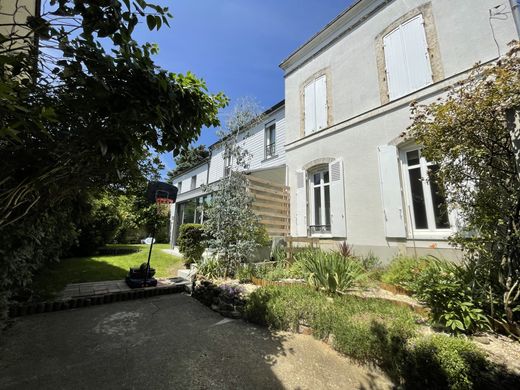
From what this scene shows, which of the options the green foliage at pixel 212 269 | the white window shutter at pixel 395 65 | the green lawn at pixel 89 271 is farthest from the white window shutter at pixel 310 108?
the green lawn at pixel 89 271

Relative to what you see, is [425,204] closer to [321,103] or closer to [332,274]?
[332,274]

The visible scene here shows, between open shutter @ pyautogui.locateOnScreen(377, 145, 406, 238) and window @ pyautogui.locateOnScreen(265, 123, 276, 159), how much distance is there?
6.28 m

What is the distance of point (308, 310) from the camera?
14.1ft

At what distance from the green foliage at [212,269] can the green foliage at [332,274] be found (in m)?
2.65

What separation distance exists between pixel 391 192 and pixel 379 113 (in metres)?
2.47

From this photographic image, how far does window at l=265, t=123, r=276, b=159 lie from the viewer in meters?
12.5

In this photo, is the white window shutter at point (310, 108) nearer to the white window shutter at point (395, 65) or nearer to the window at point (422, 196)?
the white window shutter at point (395, 65)

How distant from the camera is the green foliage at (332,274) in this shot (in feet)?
16.2

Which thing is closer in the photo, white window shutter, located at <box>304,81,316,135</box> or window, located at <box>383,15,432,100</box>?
window, located at <box>383,15,432,100</box>

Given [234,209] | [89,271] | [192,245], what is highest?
[234,209]

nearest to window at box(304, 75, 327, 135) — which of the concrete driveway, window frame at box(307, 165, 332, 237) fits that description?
window frame at box(307, 165, 332, 237)

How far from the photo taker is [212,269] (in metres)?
7.00

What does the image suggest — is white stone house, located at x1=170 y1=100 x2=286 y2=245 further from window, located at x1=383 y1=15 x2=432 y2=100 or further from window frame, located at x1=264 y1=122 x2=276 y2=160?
window, located at x1=383 y1=15 x2=432 y2=100

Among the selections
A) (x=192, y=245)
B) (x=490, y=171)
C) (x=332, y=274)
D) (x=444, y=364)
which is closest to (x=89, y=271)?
(x=192, y=245)
